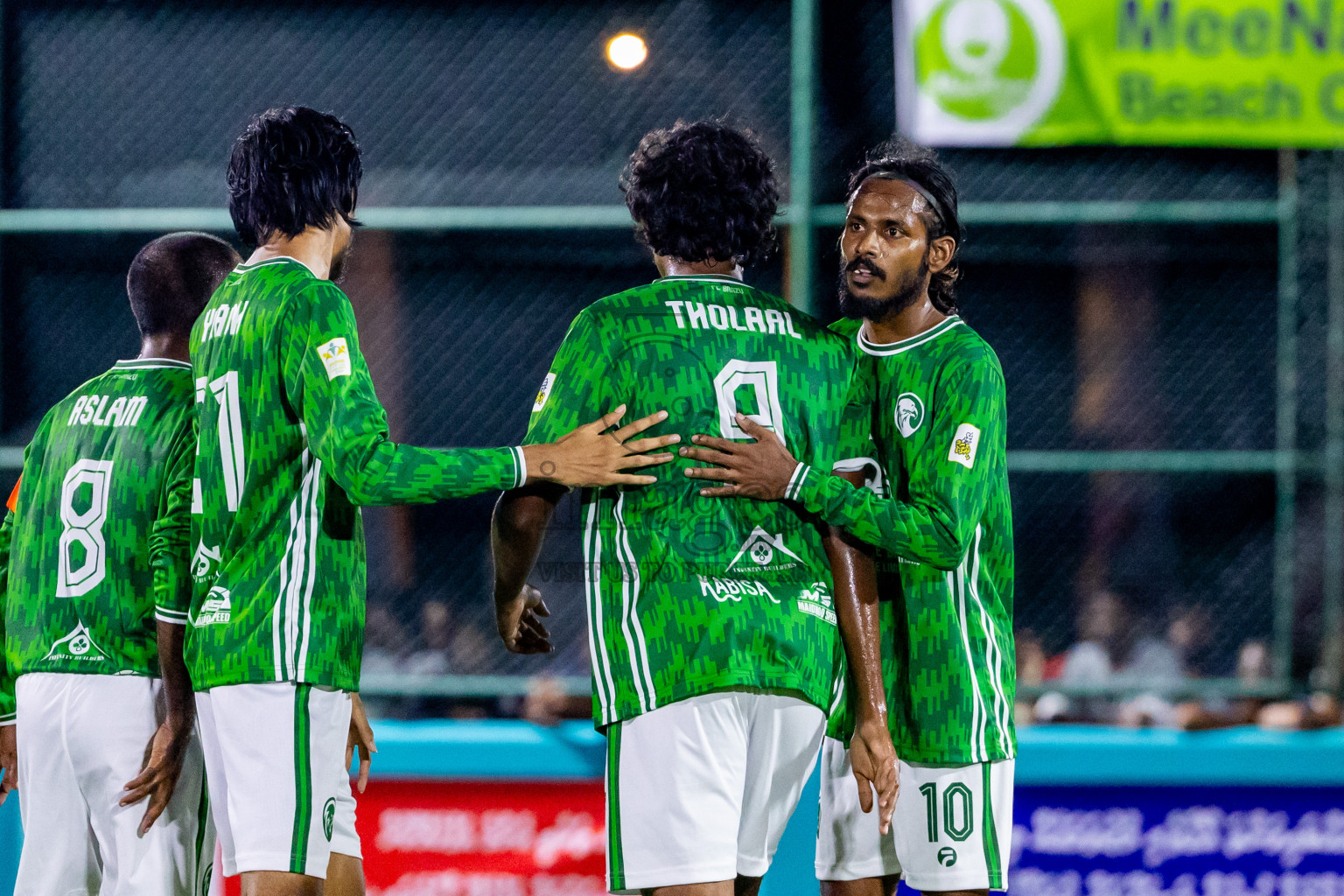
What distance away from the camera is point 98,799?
291 cm

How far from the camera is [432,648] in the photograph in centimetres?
638

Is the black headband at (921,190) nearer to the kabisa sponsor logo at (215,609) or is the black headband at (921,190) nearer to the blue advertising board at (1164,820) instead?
the kabisa sponsor logo at (215,609)

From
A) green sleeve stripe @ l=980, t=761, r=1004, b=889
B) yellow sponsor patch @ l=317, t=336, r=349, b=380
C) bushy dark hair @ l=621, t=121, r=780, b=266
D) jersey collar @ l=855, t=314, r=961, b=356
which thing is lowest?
green sleeve stripe @ l=980, t=761, r=1004, b=889

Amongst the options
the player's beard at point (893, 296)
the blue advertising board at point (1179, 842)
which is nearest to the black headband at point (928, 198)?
the player's beard at point (893, 296)

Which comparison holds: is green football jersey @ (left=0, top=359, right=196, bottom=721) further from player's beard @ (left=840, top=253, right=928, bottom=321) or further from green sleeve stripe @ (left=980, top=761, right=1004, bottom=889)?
green sleeve stripe @ (left=980, top=761, right=1004, bottom=889)

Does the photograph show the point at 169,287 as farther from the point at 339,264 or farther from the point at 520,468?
the point at 520,468

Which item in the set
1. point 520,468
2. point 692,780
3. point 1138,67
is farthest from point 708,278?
point 1138,67

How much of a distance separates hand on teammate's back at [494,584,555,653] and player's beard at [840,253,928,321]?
972mm

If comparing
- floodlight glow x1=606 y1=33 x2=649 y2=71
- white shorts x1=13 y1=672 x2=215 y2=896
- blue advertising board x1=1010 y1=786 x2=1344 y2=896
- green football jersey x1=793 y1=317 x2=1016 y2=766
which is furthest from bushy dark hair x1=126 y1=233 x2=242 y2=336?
floodlight glow x1=606 y1=33 x2=649 y2=71

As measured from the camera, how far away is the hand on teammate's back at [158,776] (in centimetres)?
285

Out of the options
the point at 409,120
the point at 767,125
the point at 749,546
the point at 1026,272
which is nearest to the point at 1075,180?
the point at 1026,272

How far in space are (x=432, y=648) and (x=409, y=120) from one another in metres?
2.90

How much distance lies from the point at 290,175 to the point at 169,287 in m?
0.56

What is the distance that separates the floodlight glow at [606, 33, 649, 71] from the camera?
711 cm
